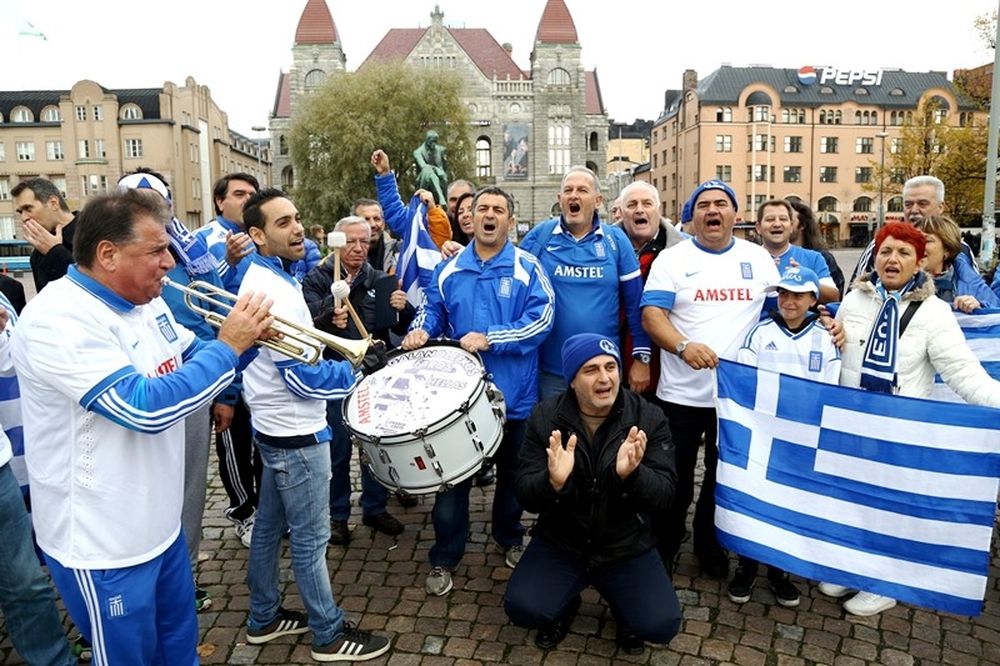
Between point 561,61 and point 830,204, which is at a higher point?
point 561,61

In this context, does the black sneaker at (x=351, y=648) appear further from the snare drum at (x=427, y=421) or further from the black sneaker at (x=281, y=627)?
the snare drum at (x=427, y=421)

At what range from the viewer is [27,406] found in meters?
2.60

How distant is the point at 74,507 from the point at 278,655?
5.80ft

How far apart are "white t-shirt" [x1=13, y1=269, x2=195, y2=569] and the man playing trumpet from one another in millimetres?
805

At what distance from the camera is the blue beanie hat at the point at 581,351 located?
3904 millimetres

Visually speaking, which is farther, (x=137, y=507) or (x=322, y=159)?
(x=322, y=159)

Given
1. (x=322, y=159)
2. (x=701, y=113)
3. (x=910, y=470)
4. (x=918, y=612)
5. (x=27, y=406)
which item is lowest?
(x=918, y=612)

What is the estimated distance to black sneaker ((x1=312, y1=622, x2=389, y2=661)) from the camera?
382 centimetres

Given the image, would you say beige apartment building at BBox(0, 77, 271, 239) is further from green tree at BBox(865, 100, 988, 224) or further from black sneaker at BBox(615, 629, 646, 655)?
black sneaker at BBox(615, 629, 646, 655)

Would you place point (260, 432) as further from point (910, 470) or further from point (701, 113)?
point (701, 113)

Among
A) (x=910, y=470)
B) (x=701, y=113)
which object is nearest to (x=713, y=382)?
Answer: (x=910, y=470)

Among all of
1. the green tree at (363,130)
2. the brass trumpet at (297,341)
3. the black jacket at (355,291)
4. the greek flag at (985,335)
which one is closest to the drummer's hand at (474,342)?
the brass trumpet at (297,341)

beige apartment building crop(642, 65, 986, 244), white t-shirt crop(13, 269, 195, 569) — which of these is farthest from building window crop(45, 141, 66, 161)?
white t-shirt crop(13, 269, 195, 569)

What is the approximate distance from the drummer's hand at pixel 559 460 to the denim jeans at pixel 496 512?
69cm
